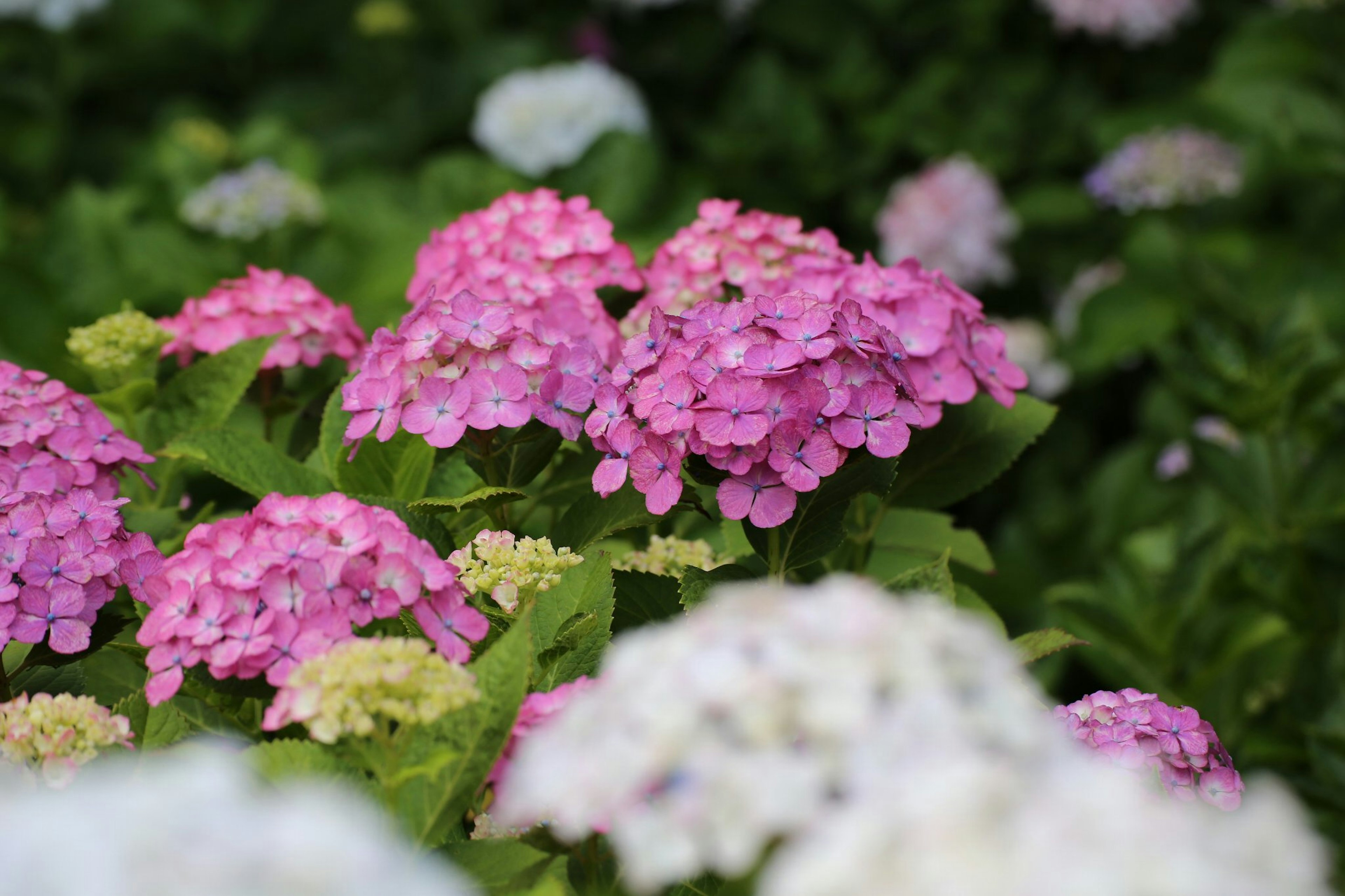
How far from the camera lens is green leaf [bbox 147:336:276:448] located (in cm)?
133

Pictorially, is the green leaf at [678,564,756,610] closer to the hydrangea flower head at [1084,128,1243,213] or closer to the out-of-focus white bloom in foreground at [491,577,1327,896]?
the out-of-focus white bloom in foreground at [491,577,1327,896]

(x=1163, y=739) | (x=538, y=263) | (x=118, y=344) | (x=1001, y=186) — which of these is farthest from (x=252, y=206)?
(x=1001, y=186)

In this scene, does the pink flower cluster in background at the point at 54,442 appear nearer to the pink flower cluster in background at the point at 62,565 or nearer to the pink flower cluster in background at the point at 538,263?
the pink flower cluster in background at the point at 62,565

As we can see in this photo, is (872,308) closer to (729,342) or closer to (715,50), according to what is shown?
(729,342)

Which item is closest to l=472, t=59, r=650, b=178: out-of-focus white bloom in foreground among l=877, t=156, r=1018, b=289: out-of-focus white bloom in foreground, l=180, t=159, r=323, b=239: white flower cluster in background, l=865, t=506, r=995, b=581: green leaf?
l=877, t=156, r=1018, b=289: out-of-focus white bloom in foreground

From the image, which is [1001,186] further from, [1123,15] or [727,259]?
[727,259]

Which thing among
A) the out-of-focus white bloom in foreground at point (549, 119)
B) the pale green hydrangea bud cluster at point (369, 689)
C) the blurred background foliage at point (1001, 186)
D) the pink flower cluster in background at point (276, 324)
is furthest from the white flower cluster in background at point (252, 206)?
the pale green hydrangea bud cluster at point (369, 689)

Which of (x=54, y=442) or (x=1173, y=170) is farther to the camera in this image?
(x=1173, y=170)

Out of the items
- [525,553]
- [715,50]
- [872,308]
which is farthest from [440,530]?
[715,50]

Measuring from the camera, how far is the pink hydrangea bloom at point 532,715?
2.63 ft

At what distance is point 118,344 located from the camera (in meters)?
1.37

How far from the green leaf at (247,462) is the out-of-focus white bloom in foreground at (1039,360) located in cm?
274

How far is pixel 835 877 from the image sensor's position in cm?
51

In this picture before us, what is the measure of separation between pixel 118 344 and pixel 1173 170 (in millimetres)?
2651
